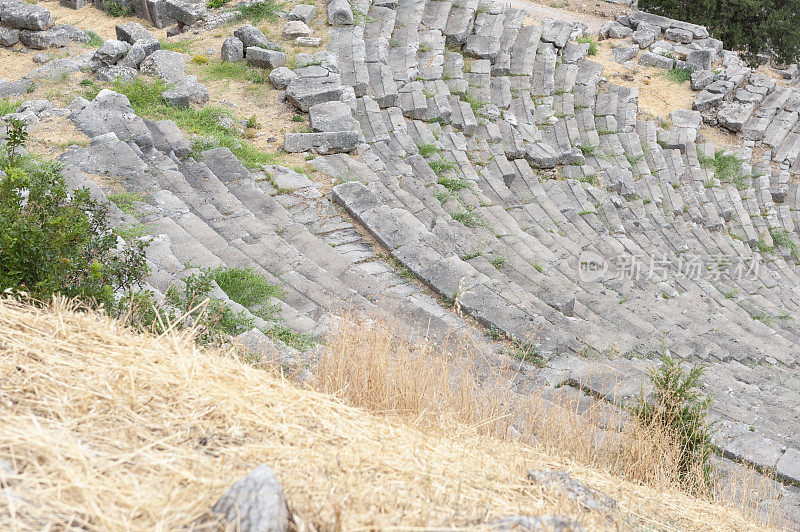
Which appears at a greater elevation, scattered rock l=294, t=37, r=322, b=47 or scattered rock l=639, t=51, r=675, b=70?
scattered rock l=639, t=51, r=675, b=70

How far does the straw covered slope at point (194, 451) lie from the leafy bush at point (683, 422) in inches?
32.3

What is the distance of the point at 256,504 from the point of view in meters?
2.63

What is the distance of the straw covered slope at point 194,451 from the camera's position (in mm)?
2746

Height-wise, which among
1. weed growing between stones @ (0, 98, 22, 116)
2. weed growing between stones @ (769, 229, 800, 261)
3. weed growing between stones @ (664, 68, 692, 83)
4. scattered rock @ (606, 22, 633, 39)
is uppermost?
scattered rock @ (606, 22, 633, 39)

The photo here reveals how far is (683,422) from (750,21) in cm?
1725

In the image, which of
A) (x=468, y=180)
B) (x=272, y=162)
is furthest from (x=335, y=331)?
(x=468, y=180)

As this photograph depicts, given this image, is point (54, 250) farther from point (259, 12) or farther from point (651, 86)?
point (651, 86)

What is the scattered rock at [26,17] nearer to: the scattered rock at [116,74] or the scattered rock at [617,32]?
the scattered rock at [116,74]

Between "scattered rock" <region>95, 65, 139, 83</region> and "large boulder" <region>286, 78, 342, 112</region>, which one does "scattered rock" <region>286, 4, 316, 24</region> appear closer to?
"large boulder" <region>286, 78, 342, 112</region>

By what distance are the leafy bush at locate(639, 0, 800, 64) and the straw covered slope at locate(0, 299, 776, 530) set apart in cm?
1770

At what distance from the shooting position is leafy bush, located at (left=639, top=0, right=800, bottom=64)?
18141mm

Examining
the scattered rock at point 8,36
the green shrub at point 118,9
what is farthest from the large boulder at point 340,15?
the scattered rock at point 8,36

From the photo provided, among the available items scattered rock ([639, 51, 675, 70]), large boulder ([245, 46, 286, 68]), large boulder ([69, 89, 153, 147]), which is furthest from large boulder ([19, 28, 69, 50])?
scattered rock ([639, 51, 675, 70])

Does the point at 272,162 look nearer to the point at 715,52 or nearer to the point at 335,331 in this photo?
the point at 335,331
